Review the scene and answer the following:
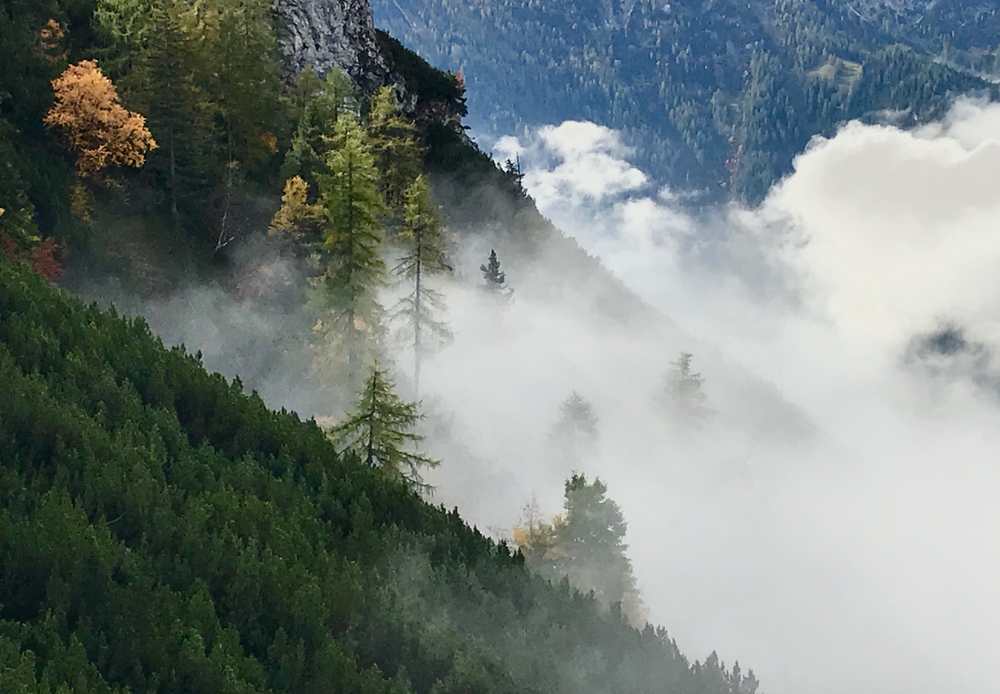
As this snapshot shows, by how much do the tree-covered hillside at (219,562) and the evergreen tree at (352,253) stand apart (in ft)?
42.7

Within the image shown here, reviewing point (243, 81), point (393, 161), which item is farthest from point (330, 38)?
point (243, 81)

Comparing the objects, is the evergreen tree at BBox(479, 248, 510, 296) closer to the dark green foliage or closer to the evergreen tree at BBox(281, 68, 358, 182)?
the evergreen tree at BBox(281, 68, 358, 182)

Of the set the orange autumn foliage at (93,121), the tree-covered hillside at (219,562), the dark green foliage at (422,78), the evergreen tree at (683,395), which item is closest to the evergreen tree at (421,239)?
the orange autumn foliage at (93,121)

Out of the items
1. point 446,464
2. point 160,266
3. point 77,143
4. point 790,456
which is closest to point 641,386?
point 790,456

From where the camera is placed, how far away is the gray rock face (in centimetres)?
6125

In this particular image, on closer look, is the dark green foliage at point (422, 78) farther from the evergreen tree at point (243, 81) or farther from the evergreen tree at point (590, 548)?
the evergreen tree at point (590, 548)

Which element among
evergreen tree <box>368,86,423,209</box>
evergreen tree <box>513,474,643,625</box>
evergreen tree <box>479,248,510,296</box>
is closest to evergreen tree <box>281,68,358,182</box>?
evergreen tree <box>368,86,423,209</box>

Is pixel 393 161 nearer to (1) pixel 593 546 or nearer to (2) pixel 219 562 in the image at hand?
(1) pixel 593 546

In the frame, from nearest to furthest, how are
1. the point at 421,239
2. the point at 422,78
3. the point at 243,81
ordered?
the point at 421,239 → the point at 243,81 → the point at 422,78

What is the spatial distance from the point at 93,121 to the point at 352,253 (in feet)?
39.2

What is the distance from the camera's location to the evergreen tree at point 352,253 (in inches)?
1321

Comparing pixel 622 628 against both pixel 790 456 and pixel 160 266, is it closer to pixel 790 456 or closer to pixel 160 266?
pixel 160 266

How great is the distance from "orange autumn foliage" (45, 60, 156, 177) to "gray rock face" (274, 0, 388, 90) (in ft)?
89.3

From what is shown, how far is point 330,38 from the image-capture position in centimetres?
6475
